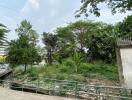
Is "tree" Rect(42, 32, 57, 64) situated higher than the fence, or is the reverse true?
"tree" Rect(42, 32, 57, 64)

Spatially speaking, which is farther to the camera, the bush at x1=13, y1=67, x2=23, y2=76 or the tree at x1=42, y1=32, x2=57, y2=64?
the tree at x1=42, y1=32, x2=57, y2=64

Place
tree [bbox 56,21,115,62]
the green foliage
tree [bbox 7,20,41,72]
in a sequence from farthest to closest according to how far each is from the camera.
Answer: the green foliage, tree [bbox 56,21,115,62], tree [bbox 7,20,41,72]

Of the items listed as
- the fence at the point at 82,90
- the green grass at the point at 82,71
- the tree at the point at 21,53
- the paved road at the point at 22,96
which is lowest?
the paved road at the point at 22,96

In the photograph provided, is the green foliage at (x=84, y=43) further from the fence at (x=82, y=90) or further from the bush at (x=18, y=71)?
the fence at (x=82, y=90)

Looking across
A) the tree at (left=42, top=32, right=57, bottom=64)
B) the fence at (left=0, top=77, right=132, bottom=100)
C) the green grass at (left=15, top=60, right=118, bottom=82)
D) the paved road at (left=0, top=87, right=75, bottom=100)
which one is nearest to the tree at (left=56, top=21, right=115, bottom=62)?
the tree at (left=42, top=32, right=57, bottom=64)

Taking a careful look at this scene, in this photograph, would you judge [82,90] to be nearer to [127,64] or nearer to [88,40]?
[127,64]

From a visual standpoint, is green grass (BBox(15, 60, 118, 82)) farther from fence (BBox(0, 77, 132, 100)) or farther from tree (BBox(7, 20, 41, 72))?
fence (BBox(0, 77, 132, 100))

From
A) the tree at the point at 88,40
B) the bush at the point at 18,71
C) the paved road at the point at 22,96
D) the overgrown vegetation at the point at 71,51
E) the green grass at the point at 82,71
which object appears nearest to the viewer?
the paved road at the point at 22,96

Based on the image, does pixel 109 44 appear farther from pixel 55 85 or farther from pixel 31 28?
pixel 55 85

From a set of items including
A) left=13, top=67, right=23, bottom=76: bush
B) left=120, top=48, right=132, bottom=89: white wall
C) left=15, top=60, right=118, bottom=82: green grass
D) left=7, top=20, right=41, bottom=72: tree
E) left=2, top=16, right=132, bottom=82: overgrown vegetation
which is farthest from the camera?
left=13, top=67, right=23, bottom=76: bush

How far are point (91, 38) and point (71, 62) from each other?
19.5ft

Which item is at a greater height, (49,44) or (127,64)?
(49,44)


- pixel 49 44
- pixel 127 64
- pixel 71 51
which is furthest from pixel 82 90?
pixel 49 44

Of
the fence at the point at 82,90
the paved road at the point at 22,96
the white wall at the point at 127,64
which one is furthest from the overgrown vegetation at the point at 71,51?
the paved road at the point at 22,96
